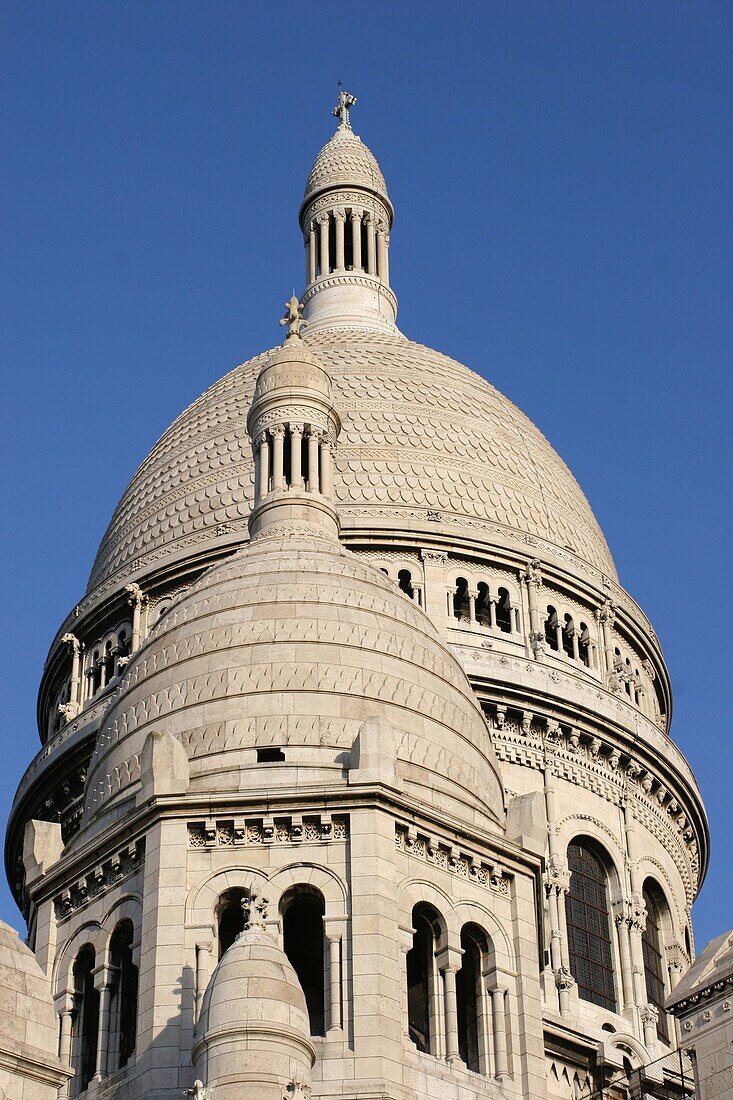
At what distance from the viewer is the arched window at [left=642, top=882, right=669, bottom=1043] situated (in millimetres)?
51188

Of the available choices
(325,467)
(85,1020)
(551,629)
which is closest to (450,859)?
(85,1020)

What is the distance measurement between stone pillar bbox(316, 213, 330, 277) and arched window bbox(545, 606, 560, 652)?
54.4 feet

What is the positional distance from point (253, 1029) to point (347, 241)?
43.3 meters

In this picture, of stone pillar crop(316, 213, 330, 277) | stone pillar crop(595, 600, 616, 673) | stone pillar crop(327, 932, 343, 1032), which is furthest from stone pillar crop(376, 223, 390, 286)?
stone pillar crop(327, 932, 343, 1032)

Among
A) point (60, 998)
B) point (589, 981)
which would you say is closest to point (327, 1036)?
point (60, 998)

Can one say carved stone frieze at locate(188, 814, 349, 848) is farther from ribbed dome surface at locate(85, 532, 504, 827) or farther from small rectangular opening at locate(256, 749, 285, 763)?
small rectangular opening at locate(256, 749, 285, 763)

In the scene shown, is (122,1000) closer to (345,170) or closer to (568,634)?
(568,634)

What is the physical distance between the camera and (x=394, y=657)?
37.9 meters

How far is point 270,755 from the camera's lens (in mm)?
35656

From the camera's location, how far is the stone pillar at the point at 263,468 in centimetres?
4312

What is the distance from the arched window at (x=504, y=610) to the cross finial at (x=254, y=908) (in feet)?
A: 71.8

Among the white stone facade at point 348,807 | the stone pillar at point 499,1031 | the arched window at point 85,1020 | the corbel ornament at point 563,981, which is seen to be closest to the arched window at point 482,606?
the white stone facade at point 348,807

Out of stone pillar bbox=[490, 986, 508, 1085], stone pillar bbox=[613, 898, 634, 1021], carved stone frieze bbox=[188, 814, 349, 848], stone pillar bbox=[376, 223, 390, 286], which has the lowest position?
stone pillar bbox=[490, 986, 508, 1085]

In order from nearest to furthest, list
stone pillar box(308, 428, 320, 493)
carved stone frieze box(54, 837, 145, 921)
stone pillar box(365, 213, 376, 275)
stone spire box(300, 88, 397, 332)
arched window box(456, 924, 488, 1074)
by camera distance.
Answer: arched window box(456, 924, 488, 1074)
carved stone frieze box(54, 837, 145, 921)
stone pillar box(308, 428, 320, 493)
stone spire box(300, 88, 397, 332)
stone pillar box(365, 213, 376, 275)
